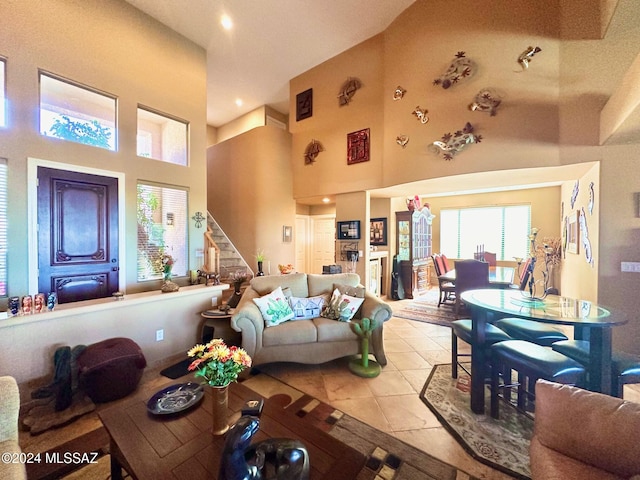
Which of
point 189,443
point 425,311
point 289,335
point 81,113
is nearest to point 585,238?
point 425,311

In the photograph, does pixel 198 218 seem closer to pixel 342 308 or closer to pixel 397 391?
pixel 342 308

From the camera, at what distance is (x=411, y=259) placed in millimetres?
6156

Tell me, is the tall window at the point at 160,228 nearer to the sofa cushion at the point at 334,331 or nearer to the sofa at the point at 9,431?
the sofa at the point at 9,431

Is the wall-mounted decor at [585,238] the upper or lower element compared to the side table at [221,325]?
upper

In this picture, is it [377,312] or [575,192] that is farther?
[575,192]

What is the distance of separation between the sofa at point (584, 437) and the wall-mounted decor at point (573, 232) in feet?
13.2

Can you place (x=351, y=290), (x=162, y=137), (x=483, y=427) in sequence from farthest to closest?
(x=162, y=137), (x=351, y=290), (x=483, y=427)

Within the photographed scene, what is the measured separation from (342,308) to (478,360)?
140 cm

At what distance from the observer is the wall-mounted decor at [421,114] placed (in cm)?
432

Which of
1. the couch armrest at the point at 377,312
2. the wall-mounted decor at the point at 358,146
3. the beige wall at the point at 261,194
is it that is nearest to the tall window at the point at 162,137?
the beige wall at the point at 261,194

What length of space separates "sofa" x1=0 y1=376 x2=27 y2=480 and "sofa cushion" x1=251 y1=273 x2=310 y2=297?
81.7 inches

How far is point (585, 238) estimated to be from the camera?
3.52 m

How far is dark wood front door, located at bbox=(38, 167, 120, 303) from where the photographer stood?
9.68 feet

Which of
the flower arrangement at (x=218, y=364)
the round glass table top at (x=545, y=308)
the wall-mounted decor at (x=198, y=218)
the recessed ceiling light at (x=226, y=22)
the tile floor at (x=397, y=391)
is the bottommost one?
the tile floor at (x=397, y=391)
